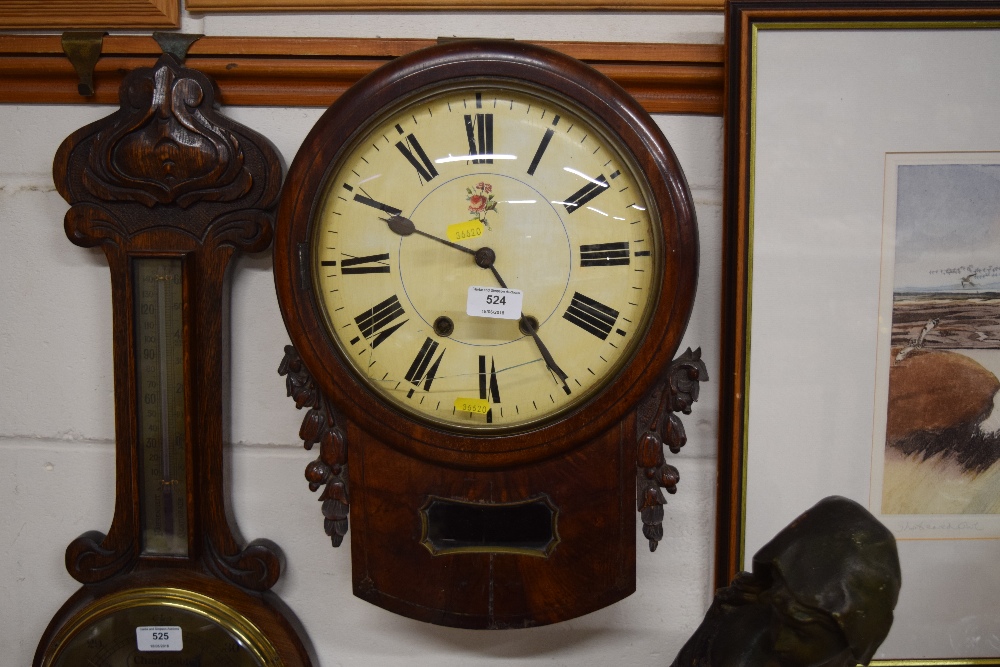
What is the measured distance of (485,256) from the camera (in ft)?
3.18

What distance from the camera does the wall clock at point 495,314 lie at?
97 cm

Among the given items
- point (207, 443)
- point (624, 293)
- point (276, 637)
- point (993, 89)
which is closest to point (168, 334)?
point (207, 443)

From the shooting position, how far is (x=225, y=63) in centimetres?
110

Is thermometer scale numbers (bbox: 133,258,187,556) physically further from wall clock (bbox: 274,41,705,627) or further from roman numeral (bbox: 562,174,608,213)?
roman numeral (bbox: 562,174,608,213)

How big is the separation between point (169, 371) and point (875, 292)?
1.01m

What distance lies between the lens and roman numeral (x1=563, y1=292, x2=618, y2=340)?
98cm

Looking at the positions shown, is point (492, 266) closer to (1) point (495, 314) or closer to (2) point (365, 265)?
(1) point (495, 314)

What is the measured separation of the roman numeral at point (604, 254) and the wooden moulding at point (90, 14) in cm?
70

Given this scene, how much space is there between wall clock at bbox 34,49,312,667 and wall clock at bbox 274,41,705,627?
17cm

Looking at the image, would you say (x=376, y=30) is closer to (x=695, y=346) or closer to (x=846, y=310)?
(x=695, y=346)

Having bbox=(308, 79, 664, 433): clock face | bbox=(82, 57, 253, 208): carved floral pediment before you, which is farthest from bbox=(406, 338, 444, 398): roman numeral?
bbox=(82, 57, 253, 208): carved floral pediment

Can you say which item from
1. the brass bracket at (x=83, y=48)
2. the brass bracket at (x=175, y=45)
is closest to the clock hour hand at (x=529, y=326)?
the brass bracket at (x=175, y=45)

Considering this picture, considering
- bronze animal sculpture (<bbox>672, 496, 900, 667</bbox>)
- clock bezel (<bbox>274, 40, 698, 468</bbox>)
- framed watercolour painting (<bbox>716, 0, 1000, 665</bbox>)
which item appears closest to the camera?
bronze animal sculpture (<bbox>672, 496, 900, 667</bbox>)

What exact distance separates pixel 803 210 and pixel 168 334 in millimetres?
917
